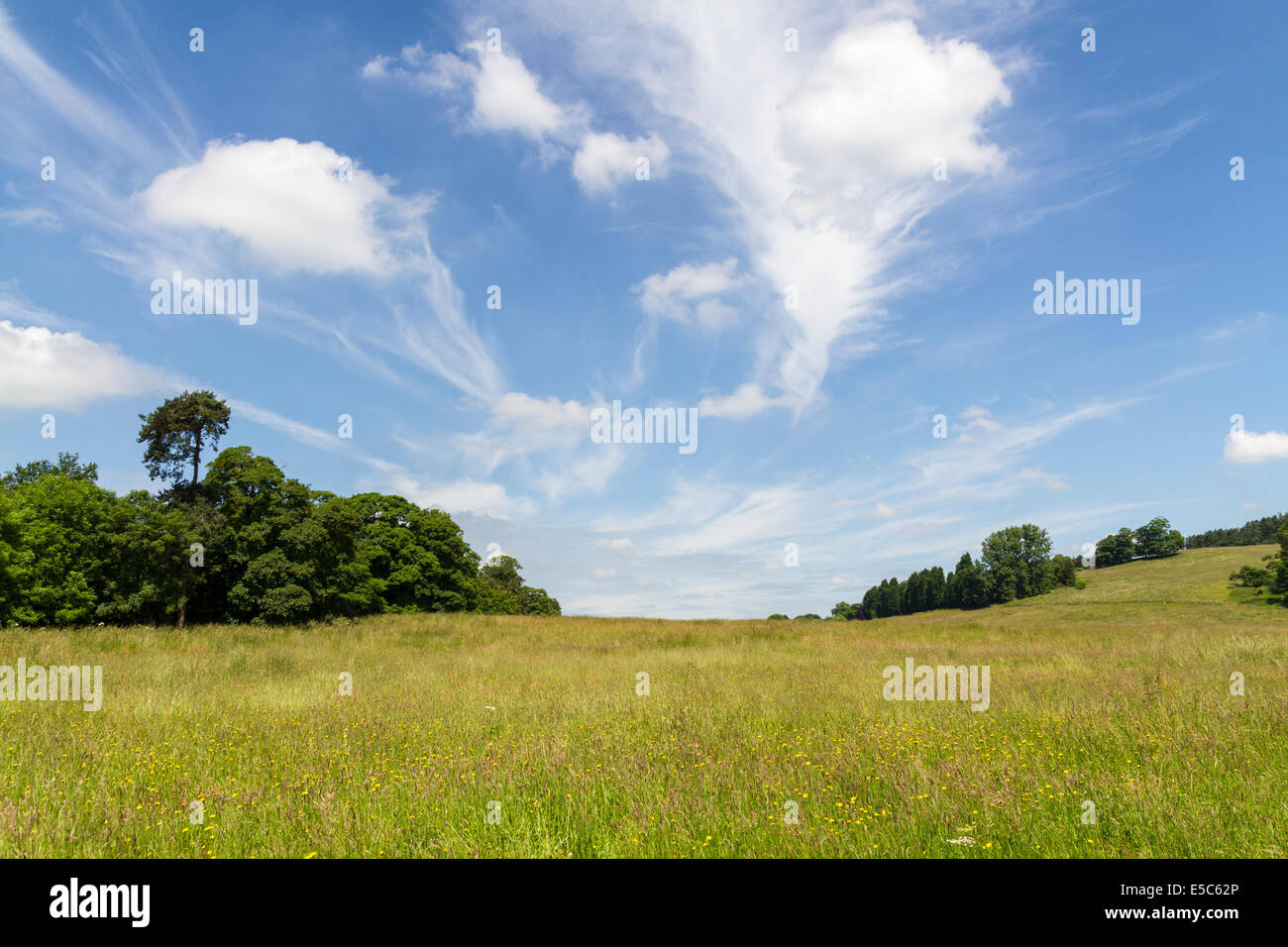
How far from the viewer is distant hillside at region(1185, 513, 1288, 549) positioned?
427 feet

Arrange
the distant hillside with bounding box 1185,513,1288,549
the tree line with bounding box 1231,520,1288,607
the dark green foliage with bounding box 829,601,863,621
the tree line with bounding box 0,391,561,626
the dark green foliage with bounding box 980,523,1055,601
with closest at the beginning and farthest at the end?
1. the tree line with bounding box 0,391,561,626
2. the tree line with bounding box 1231,520,1288,607
3. the dark green foliage with bounding box 980,523,1055,601
4. the distant hillside with bounding box 1185,513,1288,549
5. the dark green foliage with bounding box 829,601,863,621

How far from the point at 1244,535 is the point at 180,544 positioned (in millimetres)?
202426

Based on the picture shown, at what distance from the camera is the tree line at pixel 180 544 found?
29.1 metres

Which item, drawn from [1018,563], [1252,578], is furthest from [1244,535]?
[1252,578]

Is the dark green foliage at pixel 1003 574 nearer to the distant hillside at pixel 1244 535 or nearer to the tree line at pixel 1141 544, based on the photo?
the tree line at pixel 1141 544

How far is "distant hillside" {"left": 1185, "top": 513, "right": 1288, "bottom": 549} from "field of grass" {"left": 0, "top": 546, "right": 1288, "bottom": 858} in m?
159

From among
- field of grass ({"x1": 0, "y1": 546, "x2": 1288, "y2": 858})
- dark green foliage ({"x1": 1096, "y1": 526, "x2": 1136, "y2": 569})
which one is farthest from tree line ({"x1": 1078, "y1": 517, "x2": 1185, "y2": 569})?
field of grass ({"x1": 0, "y1": 546, "x2": 1288, "y2": 858})

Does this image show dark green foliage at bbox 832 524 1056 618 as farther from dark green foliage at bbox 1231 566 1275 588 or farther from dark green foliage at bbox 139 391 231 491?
dark green foliage at bbox 139 391 231 491

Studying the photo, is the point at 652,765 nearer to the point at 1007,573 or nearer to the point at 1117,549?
the point at 1007,573
